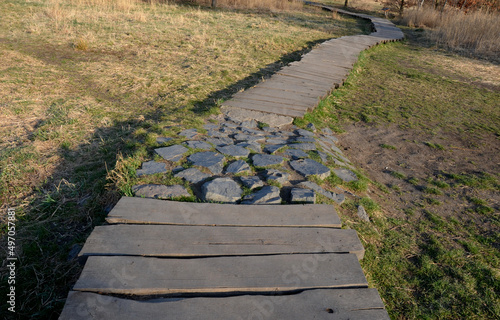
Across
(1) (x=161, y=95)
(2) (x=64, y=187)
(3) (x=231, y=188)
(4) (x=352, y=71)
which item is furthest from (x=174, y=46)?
(3) (x=231, y=188)

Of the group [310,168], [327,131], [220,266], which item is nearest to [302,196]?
[310,168]

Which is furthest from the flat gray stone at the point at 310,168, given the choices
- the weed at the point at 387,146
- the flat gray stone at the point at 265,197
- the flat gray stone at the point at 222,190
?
the weed at the point at 387,146

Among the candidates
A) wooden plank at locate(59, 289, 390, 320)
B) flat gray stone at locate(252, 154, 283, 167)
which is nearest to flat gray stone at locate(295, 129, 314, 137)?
flat gray stone at locate(252, 154, 283, 167)

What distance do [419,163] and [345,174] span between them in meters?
1.55

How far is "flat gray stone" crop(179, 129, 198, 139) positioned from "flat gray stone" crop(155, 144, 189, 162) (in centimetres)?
32

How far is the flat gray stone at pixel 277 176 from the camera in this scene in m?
3.13

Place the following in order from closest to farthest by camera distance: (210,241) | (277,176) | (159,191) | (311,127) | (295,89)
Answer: (210,241)
(159,191)
(277,176)
(311,127)
(295,89)

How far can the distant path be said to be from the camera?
4.81 m

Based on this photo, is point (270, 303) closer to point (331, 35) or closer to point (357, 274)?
point (357, 274)

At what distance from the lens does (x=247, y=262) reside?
6.78ft

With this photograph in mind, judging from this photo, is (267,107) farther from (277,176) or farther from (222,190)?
(222,190)

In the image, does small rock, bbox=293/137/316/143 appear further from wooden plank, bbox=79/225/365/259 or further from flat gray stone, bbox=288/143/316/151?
wooden plank, bbox=79/225/365/259

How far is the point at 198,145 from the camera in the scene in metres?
3.59

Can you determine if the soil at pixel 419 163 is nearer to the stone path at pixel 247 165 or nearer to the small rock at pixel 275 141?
the stone path at pixel 247 165
